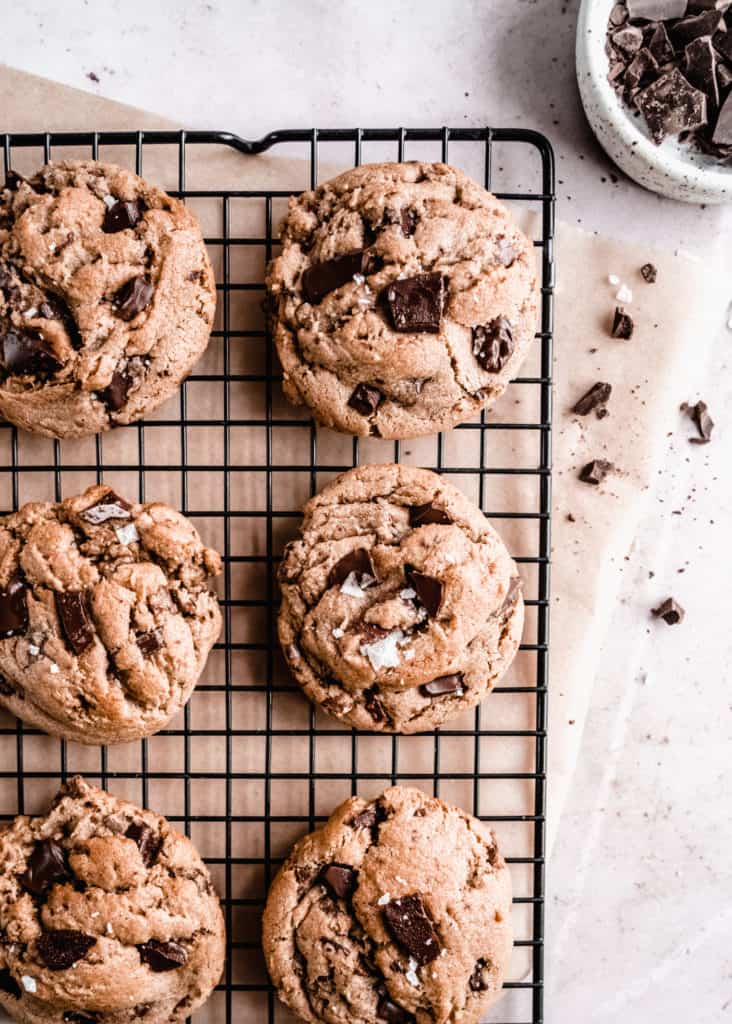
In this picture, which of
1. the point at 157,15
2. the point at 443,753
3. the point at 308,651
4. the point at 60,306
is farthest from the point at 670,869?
the point at 157,15

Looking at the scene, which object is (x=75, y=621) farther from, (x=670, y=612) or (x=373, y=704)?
(x=670, y=612)

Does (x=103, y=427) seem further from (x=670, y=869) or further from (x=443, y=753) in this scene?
(x=670, y=869)

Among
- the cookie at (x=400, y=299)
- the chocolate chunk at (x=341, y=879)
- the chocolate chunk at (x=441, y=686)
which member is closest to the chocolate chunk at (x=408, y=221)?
the cookie at (x=400, y=299)

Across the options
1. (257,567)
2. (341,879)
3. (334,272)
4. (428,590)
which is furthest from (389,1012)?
(334,272)

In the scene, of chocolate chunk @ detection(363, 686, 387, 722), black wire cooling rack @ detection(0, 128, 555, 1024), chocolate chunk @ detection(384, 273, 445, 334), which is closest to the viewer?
chocolate chunk @ detection(384, 273, 445, 334)

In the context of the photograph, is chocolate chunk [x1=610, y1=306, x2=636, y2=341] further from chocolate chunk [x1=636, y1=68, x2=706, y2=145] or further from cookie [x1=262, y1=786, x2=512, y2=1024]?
cookie [x1=262, y1=786, x2=512, y2=1024]

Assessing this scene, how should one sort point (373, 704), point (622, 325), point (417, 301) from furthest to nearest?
point (622, 325) → point (373, 704) → point (417, 301)

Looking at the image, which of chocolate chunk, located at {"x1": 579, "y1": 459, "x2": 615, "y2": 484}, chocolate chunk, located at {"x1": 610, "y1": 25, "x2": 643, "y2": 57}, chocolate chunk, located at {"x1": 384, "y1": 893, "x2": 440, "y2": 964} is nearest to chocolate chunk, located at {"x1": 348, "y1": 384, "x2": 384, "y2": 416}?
chocolate chunk, located at {"x1": 579, "y1": 459, "x2": 615, "y2": 484}
